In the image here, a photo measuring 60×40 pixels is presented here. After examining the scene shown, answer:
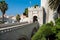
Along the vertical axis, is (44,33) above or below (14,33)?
above

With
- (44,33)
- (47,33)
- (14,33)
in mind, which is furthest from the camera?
(14,33)

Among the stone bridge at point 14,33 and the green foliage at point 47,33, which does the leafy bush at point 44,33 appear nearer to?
the green foliage at point 47,33

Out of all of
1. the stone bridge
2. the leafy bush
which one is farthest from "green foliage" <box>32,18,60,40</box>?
the stone bridge

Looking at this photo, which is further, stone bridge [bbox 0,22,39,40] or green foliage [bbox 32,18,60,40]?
stone bridge [bbox 0,22,39,40]

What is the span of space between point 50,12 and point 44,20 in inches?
101

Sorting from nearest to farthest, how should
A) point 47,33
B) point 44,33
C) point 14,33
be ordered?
point 44,33 → point 47,33 → point 14,33

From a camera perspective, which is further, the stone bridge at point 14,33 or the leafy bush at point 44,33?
the stone bridge at point 14,33

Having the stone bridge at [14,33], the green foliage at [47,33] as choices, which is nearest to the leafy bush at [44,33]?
the green foliage at [47,33]

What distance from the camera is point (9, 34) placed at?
19453 mm

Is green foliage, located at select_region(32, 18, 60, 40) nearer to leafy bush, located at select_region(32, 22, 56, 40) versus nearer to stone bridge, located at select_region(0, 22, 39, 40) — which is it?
leafy bush, located at select_region(32, 22, 56, 40)

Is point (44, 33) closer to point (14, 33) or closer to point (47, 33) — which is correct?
point (47, 33)

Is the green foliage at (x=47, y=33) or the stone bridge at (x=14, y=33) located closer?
the green foliage at (x=47, y=33)

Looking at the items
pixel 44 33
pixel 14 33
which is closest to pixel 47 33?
pixel 44 33

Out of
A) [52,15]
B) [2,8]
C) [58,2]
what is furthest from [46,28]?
[2,8]
